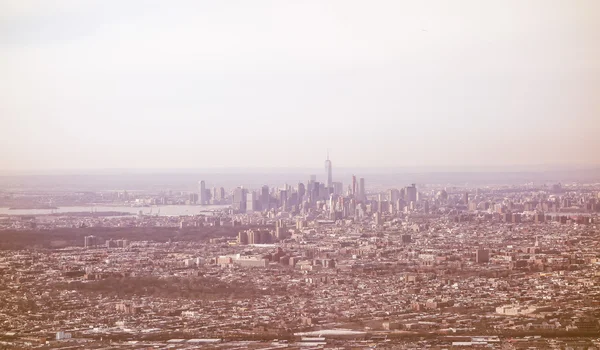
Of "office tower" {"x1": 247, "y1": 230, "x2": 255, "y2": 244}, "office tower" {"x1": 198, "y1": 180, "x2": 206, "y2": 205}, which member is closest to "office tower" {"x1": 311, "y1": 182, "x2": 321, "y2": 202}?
"office tower" {"x1": 198, "y1": 180, "x2": 206, "y2": 205}

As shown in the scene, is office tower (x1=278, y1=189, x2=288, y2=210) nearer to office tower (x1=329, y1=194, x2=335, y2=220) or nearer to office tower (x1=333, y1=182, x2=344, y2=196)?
office tower (x1=329, y1=194, x2=335, y2=220)

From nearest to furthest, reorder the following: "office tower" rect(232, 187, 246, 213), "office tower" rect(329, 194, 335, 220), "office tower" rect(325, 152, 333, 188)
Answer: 1. "office tower" rect(325, 152, 333, 188)
2. "office tower" rect(329, 194, 335, 220)
3. "office tower" rect(232, 187, 246, 213)

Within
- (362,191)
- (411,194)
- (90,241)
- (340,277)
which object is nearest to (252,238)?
(90,241)

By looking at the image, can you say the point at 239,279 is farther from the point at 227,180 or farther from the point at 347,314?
the point at 227,180

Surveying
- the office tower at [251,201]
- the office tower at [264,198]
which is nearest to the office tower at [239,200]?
the office tower at [251,201]

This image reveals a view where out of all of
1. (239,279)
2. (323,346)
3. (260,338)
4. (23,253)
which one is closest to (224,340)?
(260,338)

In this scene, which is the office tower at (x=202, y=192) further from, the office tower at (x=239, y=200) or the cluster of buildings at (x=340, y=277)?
the cluster of buildings at (x=340, y=277)

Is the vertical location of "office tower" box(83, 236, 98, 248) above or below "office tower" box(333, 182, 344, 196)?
below

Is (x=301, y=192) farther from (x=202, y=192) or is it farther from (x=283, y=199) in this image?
(x=202, y=192)
